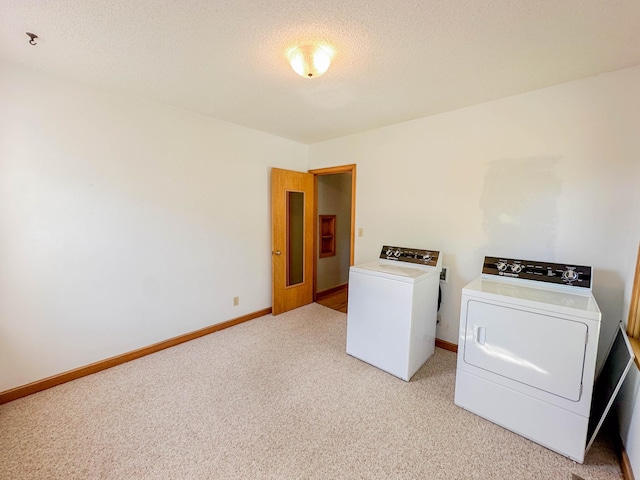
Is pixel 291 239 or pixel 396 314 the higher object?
pixel 291 239

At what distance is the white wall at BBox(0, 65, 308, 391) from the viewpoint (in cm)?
197

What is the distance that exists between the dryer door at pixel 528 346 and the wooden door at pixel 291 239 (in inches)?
95.6

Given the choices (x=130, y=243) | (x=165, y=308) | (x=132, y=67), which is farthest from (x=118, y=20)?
(x=165, y=308)

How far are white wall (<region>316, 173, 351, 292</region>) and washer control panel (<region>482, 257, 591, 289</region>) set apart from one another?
2733 mm

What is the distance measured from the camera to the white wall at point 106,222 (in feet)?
6.47

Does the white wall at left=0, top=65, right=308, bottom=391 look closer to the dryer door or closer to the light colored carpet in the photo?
the light colored carpet

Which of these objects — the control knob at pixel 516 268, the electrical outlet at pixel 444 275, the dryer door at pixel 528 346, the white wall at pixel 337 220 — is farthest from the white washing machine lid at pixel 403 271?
the white wall at pixel 337 220

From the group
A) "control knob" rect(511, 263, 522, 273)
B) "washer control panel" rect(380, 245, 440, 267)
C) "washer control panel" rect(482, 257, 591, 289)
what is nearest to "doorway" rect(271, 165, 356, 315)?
"washer control panel" rect(380, 245, 440, 267)

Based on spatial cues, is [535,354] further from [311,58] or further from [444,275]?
[311,58]

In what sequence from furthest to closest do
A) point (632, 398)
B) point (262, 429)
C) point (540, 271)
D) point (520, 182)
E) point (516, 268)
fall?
point (520, 182) < point (516, 268) < point (540, 271) < point (262, 429) < point (632, 398)

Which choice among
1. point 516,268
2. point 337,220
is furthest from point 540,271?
point 337,220

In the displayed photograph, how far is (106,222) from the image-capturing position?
2.34 metres

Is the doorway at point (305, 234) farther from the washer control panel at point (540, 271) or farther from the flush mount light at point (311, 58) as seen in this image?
the flush mount light at point (311, 58)

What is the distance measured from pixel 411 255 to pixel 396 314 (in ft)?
2.65
